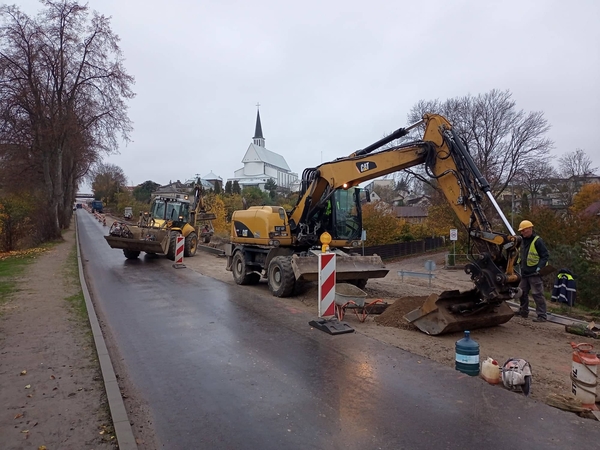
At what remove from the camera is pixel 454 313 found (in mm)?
7402

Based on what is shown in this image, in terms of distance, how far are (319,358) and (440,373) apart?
5.47 feet

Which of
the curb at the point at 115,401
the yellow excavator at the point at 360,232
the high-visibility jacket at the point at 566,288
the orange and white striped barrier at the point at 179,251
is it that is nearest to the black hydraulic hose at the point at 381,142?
the yellow excavator at the point at 360,232

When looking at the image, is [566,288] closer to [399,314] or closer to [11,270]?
[399,314]

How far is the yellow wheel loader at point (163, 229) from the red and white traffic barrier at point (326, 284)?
38.6 ft

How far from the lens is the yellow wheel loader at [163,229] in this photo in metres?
18.3

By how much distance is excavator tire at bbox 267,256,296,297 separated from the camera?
10.5 m

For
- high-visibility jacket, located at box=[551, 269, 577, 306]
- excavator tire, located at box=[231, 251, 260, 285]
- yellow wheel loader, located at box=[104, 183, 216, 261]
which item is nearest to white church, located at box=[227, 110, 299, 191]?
yellow wheel loader, located at box=[104, 183, 216, 261]

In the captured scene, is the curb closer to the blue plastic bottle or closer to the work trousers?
the blue plastic bottle

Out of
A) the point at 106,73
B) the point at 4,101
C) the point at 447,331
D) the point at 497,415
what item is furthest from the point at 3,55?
the point at 497,415

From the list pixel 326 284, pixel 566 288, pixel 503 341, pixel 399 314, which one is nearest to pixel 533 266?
pixel 566 288

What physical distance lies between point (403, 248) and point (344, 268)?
2072cm

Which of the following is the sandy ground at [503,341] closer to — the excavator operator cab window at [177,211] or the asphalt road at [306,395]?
the asphalt road at [306,395]

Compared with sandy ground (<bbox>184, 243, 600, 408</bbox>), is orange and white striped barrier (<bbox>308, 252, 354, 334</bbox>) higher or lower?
higher

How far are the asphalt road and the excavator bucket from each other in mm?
1082
